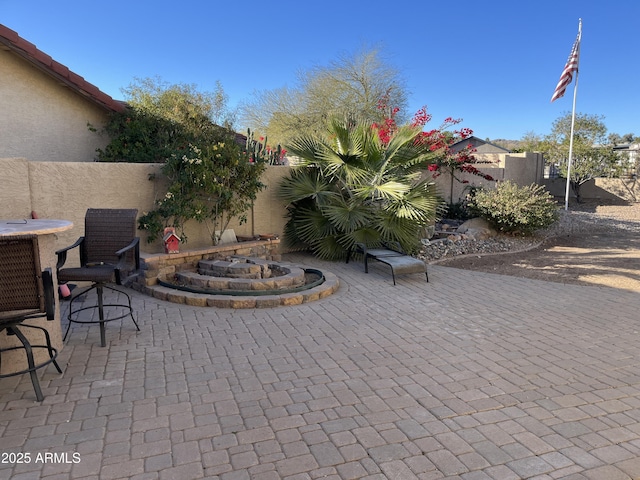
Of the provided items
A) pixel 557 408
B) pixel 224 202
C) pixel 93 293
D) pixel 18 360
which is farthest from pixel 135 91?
pixel 557 408

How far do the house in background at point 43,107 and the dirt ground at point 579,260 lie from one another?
7.21m

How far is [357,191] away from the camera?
26.1 feet

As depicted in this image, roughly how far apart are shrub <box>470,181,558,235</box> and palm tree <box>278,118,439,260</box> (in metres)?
3.17

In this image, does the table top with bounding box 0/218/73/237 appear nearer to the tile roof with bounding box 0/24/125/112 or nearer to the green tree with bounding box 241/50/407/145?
the tile roof with bounding box 0/24/125/112

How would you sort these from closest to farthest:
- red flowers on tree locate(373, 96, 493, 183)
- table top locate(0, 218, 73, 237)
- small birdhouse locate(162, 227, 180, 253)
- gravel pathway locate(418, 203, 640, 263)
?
table top locate(0, 218, 73, 237) < small birdhouse locate(162, 227, 180, 253) < gravel pathway locate(418, 203, 640, 263) < red flowers on tree locate(373, 96, 493, 183)

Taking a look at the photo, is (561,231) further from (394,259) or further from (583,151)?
(583,151)

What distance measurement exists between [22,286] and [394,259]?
5031 millimetres

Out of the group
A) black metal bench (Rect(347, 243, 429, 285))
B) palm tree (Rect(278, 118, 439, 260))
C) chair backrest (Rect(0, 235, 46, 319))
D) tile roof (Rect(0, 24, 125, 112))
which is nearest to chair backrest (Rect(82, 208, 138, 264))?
chair backrest (Rect(0, 235, 46, 319))

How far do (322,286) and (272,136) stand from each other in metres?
14.9

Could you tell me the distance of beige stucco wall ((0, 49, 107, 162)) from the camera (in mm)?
7309

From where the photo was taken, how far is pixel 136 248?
4445mm

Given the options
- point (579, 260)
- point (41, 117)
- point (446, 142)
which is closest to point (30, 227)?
point (41, 117)

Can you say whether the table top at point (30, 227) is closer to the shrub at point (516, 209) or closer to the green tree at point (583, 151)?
the shrub at point (516, 209)

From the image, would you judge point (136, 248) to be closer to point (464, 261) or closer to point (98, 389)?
point (98, 389)
